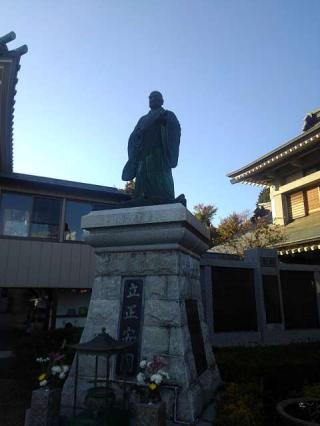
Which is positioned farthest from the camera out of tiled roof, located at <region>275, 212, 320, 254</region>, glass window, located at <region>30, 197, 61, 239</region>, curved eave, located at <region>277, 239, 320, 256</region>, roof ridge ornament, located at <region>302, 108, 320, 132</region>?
roof ridge ornament, located at <region>302, 108, 320, 132</region>

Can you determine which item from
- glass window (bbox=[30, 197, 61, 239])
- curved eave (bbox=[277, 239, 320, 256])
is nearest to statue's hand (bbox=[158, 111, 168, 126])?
curved eave (bbox=[277, 239, 320, 256])

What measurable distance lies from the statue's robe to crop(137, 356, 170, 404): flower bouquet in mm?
2814

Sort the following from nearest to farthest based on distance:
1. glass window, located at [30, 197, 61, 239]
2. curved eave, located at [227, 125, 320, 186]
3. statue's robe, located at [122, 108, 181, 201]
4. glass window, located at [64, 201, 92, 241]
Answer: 1. statue's robe, located at [122, 108, 181, 201]
2. curved eave, located at [227, 125, 320, 186]
3. glass window, located at [30, 197, 61, 239]
4. glass window, located at [64, 201, 92, 241]

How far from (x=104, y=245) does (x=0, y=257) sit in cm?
1001

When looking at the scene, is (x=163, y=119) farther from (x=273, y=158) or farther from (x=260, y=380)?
(x=273, y=158)

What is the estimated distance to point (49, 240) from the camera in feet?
49.5

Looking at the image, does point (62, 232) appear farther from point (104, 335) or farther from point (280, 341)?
point (104, 335)

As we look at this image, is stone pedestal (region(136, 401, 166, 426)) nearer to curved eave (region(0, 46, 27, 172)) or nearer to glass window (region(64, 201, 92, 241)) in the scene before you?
curved eave (region(0, 46, 27, 172))

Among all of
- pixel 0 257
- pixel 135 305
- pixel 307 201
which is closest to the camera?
pixel 135 305

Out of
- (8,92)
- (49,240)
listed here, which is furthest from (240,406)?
(49,240)

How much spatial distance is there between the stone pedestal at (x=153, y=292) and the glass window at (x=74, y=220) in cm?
1011

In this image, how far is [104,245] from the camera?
19.0ft

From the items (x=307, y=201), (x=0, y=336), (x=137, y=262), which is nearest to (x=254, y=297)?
(x=137, y=262)

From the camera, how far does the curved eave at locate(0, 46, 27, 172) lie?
833cm
